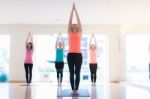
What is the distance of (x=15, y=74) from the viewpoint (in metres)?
9.27

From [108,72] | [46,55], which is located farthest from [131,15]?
[46,55]

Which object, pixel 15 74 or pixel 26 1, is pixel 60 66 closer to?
pixel 26 1

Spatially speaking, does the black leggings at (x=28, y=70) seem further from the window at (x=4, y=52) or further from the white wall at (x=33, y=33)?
the window at (x=4, y=52)

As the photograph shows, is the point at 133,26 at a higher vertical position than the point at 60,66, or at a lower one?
higher

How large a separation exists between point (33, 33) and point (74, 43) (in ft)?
21.5

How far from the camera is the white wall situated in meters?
9.14

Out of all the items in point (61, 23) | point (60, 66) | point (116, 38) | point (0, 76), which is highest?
point (61, 23)

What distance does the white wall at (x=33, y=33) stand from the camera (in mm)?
9141

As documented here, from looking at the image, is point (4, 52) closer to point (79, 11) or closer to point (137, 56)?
point (79, 11)

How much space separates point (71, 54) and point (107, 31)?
641 centimetres

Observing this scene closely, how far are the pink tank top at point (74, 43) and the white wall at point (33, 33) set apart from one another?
6143 mm

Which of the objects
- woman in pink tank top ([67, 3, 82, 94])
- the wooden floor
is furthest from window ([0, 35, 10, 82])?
woman in pink tank top ([67, 3, 82, 94])

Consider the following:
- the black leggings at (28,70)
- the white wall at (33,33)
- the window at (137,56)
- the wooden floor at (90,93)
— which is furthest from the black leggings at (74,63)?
the window at (137,56)

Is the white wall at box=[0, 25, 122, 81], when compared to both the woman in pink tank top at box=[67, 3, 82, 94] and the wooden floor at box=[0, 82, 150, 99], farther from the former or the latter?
the woman in pink tank top at box=[67, 3, 82, 94]
